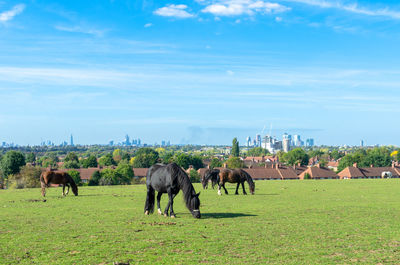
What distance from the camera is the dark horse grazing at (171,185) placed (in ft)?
59.4

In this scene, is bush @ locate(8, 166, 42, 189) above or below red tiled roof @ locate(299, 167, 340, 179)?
above

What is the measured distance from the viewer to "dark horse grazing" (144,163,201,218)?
1809 centimetres

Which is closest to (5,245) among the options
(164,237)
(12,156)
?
(164,237)

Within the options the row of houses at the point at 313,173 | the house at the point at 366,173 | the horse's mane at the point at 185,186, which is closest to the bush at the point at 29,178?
the row of houses at the point at 313,173

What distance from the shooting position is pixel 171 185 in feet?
60.3

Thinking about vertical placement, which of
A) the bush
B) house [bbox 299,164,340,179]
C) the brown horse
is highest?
the brown horse

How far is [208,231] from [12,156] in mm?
88892

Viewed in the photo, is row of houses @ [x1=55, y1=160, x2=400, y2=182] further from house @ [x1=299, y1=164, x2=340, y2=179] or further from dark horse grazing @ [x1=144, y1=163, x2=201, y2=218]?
dark horse grazing @ [x1=144, y1=163, x2=201, y2=218]

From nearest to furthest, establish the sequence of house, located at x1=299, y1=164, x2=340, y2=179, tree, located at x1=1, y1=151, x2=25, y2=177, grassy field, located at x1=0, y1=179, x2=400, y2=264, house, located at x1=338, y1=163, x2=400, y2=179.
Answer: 1. grassy field, located at x1=0, y1=179, x2=400, y2=264
2. tree, located at x1=1, y1=151, x2=25, y2=177
3. house, located at x1=338, y1=163, x2=400, y2=179
4. house, located at x1=299, y1=164, x2=340, y2=179

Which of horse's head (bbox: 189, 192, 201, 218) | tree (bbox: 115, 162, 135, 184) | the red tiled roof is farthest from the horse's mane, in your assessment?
the red tiled roof

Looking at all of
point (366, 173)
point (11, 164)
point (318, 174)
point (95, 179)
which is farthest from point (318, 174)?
point (11, 164)

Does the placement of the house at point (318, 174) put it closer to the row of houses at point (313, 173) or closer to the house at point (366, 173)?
the row of houses at point (313, 173)

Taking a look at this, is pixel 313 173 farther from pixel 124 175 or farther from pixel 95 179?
pixel 95 179

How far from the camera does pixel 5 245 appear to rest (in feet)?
41.4
